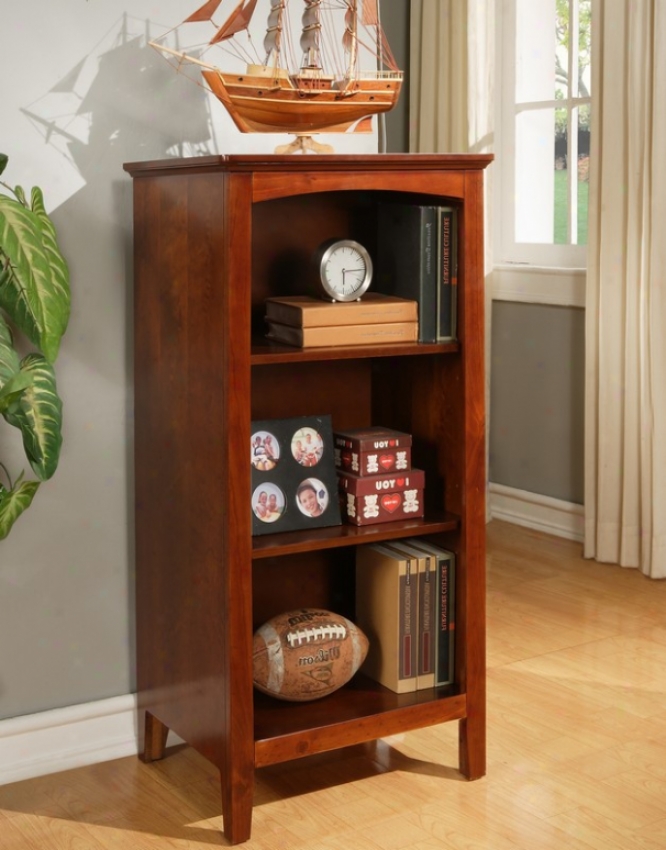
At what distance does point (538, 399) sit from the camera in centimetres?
416

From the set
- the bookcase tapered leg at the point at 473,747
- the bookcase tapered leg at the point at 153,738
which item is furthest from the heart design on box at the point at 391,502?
the bookcase tapered leg at the point at 153,738

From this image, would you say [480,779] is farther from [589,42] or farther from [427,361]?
[589,42]

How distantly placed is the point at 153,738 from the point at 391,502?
686mm

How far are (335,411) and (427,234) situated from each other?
46 centimetres

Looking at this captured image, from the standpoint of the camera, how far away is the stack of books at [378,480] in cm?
211

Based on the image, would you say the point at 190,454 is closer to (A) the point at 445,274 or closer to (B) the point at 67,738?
(A) the point at 445,274

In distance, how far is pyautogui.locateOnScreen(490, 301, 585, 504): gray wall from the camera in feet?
13.1

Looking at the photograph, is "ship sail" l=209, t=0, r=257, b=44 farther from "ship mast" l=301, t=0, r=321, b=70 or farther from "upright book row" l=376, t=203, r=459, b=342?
"upright book row" l=376, t=203, r=459, b=342

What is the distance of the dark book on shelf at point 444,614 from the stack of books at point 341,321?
1.38 feet

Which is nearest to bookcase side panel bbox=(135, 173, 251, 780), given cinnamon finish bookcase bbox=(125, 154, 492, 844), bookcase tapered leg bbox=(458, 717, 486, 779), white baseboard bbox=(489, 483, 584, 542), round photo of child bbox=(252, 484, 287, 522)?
cinnamon finish bookcase bbox=(125, 154, 492, 844)

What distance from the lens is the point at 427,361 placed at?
222cm

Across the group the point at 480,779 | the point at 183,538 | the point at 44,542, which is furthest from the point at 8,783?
the point at 480,779

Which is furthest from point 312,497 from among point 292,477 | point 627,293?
point 627,293

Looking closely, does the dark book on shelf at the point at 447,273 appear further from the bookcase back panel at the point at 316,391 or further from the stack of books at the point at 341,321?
the bookcase back panel at the point at 316,391
